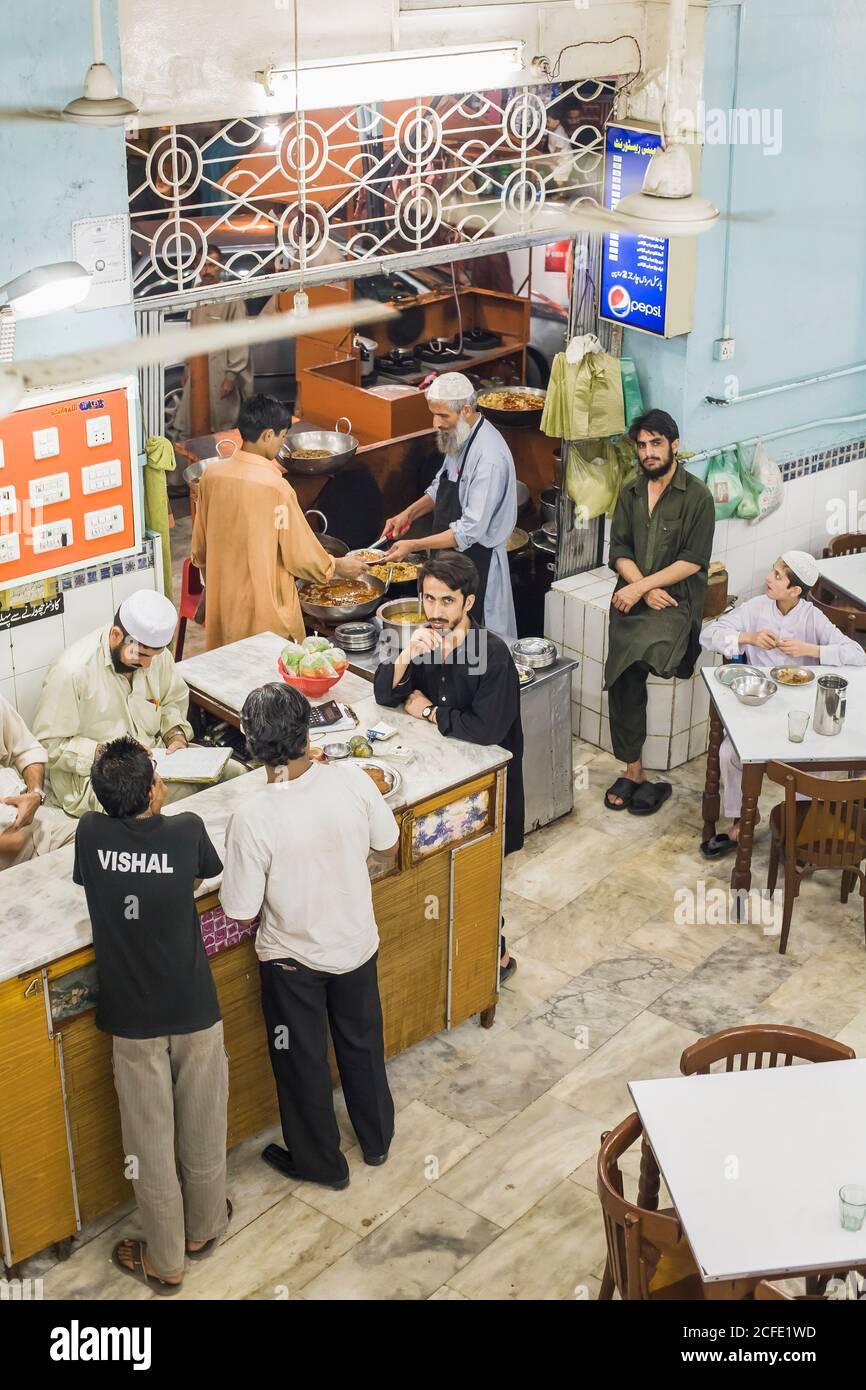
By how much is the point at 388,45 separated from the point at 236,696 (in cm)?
286

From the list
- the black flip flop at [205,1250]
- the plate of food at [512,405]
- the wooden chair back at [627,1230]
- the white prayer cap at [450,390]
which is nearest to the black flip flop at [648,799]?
the white prayer cap at [450,390]

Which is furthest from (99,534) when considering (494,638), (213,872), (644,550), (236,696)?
(644,550)

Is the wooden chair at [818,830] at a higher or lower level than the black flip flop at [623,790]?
higher

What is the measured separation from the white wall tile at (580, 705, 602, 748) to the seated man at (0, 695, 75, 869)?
3.45 meters

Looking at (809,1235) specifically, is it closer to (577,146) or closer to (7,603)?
(7,603)

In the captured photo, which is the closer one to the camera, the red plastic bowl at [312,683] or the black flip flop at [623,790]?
the red plastic bowl at [312,683]

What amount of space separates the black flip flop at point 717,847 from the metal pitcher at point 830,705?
0.93 m

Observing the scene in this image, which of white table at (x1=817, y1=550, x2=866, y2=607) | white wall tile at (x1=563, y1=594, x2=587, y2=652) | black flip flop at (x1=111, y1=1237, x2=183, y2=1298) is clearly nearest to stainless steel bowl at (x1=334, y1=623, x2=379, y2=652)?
white wall tile at (x1=563, y1=594, x2=587, y2=652)

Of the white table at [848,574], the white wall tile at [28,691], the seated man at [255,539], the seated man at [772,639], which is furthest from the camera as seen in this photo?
the white table at [848,574]

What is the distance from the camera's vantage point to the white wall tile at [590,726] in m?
8.41

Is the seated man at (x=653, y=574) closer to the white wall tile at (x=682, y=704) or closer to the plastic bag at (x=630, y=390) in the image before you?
the white wall tile at (x=682, y=704)

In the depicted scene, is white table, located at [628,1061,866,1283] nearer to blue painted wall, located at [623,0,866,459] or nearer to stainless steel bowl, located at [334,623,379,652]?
stainless steel bowl, located at [334,623,379,652]

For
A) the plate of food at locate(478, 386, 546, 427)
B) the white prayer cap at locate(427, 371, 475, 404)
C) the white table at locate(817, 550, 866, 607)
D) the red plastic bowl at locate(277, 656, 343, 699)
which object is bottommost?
the white table at locate(817, 550, 866, 607)

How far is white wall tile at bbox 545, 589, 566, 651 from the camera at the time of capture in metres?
8.31
